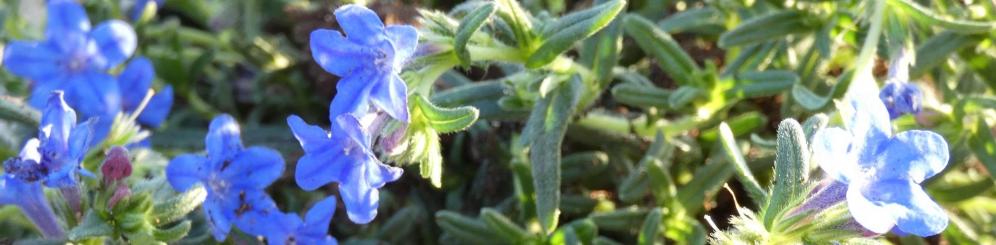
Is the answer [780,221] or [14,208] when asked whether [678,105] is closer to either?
[780,221]

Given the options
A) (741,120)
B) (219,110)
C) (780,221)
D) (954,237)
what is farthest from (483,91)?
(219,110)

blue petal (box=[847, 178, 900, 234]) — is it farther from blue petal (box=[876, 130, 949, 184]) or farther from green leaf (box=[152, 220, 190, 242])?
green leaf (box=[152, 220, 190, 242])

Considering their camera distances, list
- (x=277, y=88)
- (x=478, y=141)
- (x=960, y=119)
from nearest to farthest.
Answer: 1. (x=960, y=119)
2. (x=478, y=141)
3. (x=277, y=88)

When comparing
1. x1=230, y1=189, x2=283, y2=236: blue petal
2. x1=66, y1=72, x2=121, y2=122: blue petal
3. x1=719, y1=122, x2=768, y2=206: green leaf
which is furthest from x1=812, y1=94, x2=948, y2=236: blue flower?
x1=66, y1=72, x2=121, y2=122: blue petal

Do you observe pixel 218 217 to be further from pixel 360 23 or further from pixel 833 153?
pixel 833 153

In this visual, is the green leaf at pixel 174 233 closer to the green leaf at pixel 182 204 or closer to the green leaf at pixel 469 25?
the green leaf at pixel 182 204

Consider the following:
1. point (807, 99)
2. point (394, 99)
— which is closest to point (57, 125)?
point (394, 99)
